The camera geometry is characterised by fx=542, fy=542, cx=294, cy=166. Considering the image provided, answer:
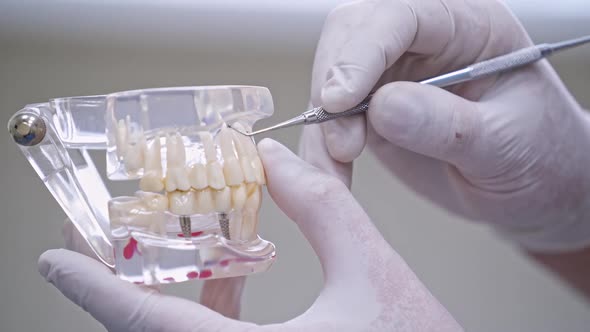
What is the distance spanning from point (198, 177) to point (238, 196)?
7 centimetres

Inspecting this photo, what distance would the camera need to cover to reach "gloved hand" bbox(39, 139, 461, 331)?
2.75ft

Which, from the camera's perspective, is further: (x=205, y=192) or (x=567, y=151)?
(x=567, y=151)

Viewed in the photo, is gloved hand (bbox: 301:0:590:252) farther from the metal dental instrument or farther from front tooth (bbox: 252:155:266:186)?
front tooth (bbox: 252:155:266:186)

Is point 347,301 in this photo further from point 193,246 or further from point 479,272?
point 479,272

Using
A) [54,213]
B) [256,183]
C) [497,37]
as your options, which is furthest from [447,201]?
[54,213]

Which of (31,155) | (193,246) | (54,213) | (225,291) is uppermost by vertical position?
(31,155)

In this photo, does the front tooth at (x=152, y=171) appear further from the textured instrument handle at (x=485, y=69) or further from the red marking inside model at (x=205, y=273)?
the textured instrument handle at (x=485, y=69)

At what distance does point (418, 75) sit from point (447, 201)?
0.46m

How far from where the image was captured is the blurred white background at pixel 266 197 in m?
1.80

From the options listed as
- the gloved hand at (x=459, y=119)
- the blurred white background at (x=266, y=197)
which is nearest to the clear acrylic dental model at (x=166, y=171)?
the gloved hand at (x=459, y=119)

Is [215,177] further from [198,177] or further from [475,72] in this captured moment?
[475,72]

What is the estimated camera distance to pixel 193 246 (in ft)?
2.87

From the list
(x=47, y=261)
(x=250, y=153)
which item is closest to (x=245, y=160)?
(x=250, y=153)

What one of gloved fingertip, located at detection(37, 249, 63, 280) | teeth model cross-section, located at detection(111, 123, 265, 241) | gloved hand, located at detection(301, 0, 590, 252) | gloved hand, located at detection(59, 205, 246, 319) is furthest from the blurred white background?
teeth model cross-section, located at detection(111, 123, 265, 241)
